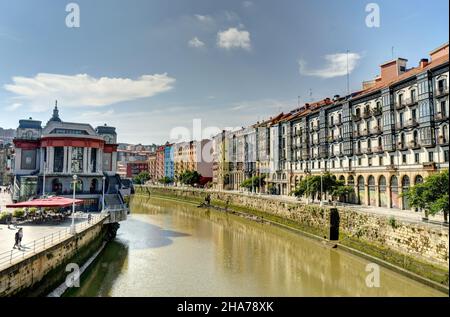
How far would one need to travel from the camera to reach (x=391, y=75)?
1855 inches

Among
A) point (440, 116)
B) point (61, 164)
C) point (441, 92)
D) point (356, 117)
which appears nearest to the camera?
point (441, 92)

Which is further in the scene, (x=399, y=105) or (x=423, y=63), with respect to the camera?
(x=399, y=105)

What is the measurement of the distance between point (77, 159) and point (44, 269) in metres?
34.5

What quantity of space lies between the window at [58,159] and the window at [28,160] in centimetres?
631

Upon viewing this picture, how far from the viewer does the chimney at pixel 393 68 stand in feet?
153

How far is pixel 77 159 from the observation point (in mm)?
51344

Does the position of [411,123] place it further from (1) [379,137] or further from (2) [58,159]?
(2) [58,159]

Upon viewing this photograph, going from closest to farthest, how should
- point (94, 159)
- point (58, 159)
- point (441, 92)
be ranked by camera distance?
1. point (441, 92)
2. point (58, 159)
3. point (94, 159)

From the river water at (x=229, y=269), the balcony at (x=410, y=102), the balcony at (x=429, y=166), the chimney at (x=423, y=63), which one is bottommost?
the river water at (x=229, y=269)

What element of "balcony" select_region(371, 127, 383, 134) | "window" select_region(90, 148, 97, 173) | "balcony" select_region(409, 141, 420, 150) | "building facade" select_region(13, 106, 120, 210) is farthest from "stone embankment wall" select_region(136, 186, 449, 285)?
"window" select_region(90, 148, 97, 173)

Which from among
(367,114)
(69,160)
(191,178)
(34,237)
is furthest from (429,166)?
(191,178)

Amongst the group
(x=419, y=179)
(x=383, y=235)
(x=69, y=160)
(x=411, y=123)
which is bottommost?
(x=383, y=235)

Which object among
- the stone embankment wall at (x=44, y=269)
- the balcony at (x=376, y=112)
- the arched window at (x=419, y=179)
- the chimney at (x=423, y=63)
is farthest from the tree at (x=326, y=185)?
the stone embankment wall at (x=44, y=269)

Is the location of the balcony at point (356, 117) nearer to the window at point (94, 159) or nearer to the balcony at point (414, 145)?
the balcony at point (414, 145)
